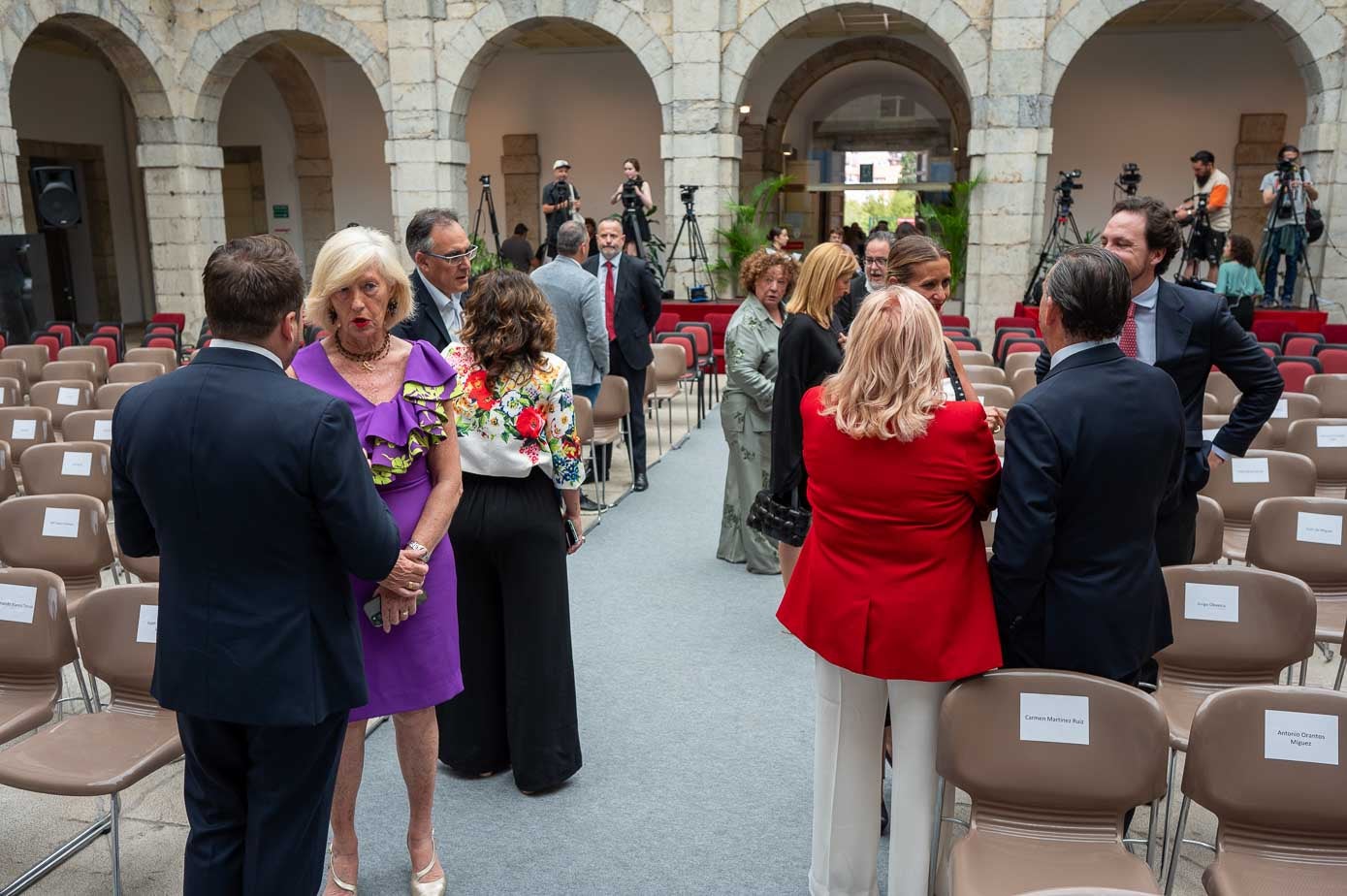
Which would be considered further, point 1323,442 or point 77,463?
point 1323,442

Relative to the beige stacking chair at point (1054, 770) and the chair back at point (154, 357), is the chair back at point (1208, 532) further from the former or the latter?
the chair back at point (154, 357)

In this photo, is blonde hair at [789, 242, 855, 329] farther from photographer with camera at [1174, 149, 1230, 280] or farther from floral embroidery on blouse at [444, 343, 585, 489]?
photographer with camera at [1174, 149, 1230, 280]

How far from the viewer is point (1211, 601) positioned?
2.92 m

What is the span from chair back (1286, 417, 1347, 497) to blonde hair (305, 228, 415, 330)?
4452 mm

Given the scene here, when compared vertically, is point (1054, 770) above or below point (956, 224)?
below

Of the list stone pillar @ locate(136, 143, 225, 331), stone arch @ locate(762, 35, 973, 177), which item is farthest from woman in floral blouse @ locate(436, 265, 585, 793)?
stone arch @ locate(762, 35, 973, 177)

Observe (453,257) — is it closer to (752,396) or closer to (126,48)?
(752,396)

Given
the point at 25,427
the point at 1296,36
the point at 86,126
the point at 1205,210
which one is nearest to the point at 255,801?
the point at 25,427

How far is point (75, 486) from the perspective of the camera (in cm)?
473

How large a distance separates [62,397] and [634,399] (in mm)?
3603

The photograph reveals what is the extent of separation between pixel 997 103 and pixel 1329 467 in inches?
310

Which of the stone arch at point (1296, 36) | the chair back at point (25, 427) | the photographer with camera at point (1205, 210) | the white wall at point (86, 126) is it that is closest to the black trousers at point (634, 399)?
the chair back at point (25, 427)

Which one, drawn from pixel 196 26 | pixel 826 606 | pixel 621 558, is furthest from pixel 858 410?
pixel 196 26

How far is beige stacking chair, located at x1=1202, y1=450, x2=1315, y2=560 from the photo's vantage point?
14.1 ft
